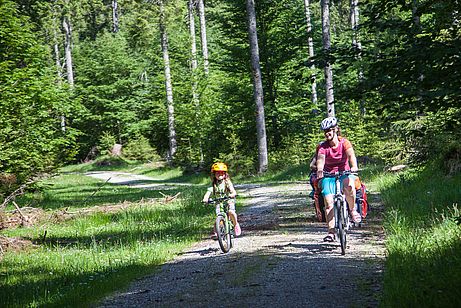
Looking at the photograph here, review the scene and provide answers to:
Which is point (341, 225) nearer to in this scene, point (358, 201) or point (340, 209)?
point (340, 209)

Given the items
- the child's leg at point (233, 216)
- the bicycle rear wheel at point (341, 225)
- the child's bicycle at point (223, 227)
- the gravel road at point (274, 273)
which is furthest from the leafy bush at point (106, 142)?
the bicycle rear wheel at point (341, 225)

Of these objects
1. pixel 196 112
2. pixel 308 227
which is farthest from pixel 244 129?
pixel 308 227

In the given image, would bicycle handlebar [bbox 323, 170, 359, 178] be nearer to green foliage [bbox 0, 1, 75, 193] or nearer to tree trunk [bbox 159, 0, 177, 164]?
green foliage [bbox 0, 1, 75, 193]

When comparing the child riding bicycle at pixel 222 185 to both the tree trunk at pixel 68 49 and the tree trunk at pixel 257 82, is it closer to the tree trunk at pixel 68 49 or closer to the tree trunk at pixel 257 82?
the tree trunk at pixel 257 82

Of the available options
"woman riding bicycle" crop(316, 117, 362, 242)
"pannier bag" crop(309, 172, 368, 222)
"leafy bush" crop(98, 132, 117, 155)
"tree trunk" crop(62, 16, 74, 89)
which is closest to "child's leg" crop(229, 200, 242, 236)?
"pannier bag" crop(309, 172, 368, 222)

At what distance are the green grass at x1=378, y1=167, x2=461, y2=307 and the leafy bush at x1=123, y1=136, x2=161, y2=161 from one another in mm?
38461

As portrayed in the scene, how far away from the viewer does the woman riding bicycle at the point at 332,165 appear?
892 cm

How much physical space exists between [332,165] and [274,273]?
2.39 m

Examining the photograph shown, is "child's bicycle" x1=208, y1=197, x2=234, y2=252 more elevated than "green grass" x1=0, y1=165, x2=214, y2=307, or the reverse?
Result: "child's bicycle" x1=208, y1=197, x2=234, y2=252

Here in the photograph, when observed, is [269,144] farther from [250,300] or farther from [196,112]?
[250,300]

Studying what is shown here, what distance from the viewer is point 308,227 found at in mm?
11320

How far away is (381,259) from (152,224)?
6920 mm

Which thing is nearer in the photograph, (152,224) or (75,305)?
(75,305)

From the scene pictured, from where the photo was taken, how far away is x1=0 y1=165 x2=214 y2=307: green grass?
25.6 feet
